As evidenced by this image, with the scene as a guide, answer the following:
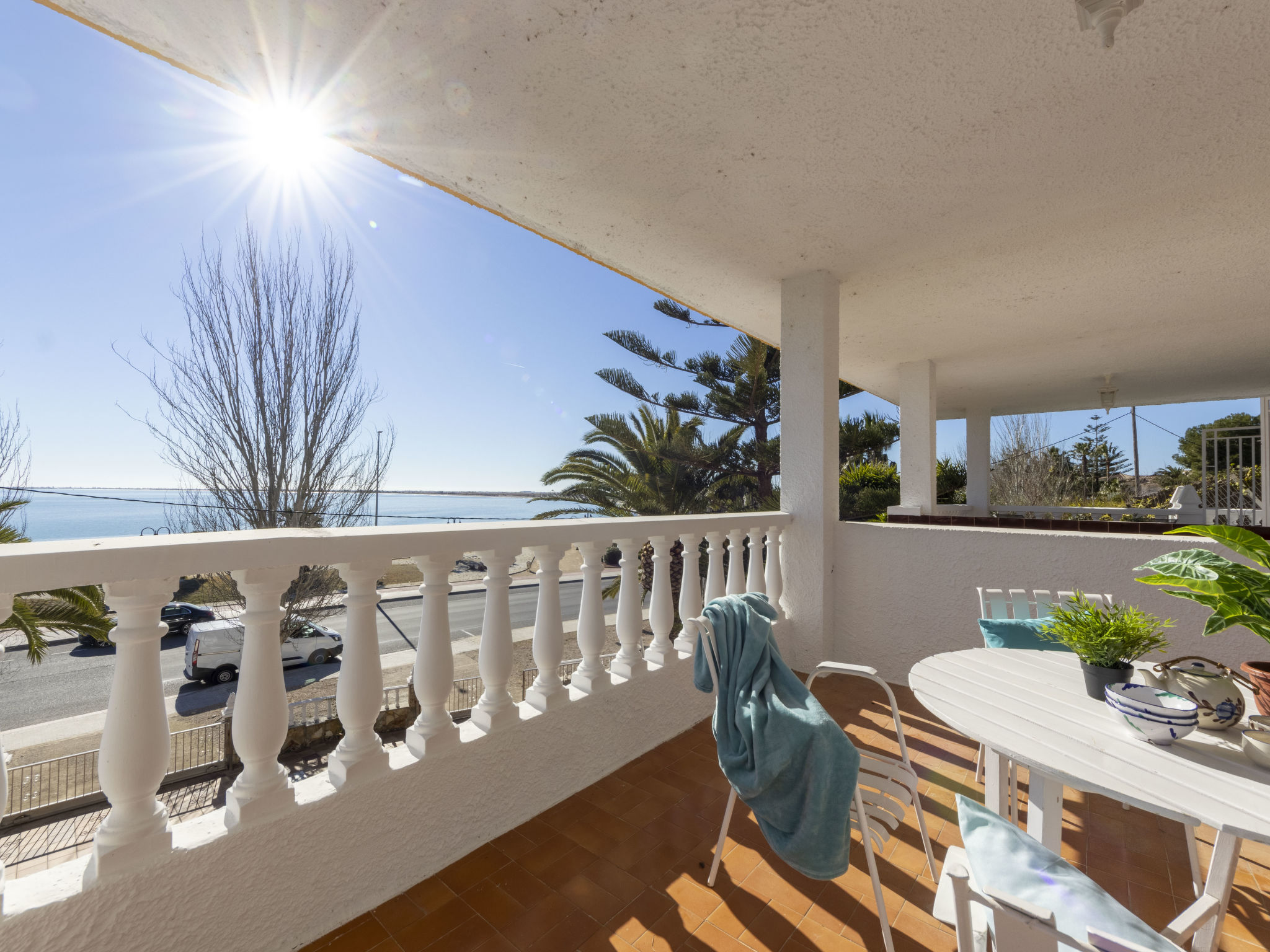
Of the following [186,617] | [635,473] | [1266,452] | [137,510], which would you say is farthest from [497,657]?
[137,510]

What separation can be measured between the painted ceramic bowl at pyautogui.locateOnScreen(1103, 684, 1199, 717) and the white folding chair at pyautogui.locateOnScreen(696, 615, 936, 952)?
17.2 inches

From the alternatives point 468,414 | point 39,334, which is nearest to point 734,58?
point 39,334

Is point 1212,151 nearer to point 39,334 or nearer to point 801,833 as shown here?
point 801,833

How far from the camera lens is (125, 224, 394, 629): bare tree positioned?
977 cm

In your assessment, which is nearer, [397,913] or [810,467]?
[397,913]

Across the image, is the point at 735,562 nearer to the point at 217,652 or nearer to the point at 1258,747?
the point at 1258,747

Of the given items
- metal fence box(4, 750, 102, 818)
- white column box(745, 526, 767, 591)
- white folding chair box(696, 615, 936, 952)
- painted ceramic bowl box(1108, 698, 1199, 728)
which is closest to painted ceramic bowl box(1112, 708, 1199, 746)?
painted ceramic bowl box(1108, 698, 1199, 728)

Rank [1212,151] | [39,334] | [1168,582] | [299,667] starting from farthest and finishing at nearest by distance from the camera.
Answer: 1. [39,334]
2. [299,667]
3. [1212,151]
4. [1168,582]

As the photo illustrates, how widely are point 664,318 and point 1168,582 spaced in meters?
10.7

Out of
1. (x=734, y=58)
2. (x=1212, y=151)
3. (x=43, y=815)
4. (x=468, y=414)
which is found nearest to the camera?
(x=734, y=58)

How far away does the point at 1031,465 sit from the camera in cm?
1616

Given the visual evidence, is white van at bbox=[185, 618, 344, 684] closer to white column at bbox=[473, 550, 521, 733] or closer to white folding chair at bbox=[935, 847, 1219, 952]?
white column at bbox=[473, 550, 521, 733]

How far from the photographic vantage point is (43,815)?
7090 mm

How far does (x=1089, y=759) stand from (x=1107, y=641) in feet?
1.26
